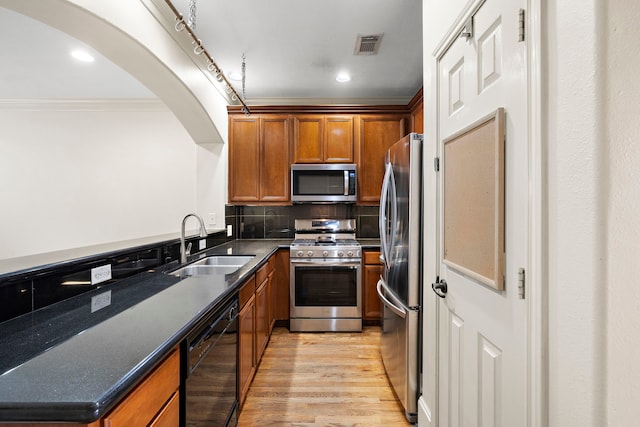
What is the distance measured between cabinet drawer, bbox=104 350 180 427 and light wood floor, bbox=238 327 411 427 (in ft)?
3.50

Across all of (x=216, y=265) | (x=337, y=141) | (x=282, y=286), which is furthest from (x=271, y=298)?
(x=337, y=141)

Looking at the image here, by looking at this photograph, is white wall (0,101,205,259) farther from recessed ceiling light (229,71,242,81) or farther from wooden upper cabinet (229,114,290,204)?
recessed ceiling light (229,71,242,81)

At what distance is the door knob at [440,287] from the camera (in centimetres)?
143

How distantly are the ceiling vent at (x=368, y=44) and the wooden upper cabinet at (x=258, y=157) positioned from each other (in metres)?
1.20

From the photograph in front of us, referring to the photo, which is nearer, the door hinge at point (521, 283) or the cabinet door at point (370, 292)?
the door hinge at point (521, 283)

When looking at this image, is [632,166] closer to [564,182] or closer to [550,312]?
[564,182]

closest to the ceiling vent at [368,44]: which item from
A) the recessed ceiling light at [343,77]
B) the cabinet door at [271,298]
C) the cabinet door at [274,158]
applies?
the recessed ceiling light at [343,77]

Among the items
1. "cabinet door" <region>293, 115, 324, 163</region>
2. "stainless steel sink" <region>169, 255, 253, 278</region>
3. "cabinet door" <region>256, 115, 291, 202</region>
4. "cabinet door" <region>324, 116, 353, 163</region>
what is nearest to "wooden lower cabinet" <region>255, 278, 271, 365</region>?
"stainless steel sink" <region>169, 255, 253, 278</region>

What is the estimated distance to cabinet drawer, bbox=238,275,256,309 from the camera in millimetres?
1831

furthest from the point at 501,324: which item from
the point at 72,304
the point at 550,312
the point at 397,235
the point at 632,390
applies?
the point at 72,304

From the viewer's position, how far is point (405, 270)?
1.86m

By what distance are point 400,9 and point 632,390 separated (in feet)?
7.47

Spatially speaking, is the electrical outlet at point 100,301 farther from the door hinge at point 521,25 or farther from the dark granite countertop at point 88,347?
the door hinge at point 521,25

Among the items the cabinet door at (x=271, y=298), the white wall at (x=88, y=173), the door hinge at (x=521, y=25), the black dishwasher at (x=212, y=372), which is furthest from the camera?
the white wall at (x=88, y=173)
